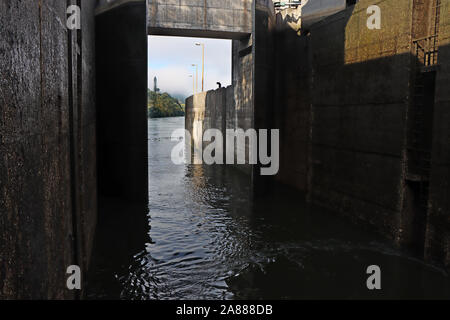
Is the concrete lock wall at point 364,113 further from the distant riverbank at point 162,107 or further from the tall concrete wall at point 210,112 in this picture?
the distant riverbank at point 162,107

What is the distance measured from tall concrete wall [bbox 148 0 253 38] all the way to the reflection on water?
748cm

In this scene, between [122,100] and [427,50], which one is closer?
[427,50]

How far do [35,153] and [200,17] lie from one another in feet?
47.4

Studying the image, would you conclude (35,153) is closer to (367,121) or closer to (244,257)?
(244,257)

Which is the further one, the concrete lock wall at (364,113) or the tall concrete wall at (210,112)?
the tall concrete wall at (210,112)

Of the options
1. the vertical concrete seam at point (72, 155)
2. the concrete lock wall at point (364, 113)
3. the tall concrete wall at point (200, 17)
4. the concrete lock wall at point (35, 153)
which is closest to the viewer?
the concrete lock wall at point (35, 153)

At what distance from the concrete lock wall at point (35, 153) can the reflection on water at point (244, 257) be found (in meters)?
2.74

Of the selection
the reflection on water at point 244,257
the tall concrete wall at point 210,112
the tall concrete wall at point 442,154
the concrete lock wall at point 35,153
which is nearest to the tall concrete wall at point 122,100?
the reflection on water at point 244,257

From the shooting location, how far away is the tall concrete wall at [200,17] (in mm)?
16562

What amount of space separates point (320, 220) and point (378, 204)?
94.4 inches

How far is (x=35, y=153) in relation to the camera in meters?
3.91

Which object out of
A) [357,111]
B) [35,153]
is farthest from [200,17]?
[35,153]

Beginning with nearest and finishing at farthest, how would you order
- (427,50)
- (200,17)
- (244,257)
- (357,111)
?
1. (427,50)
2. (244,257)
3. (357,111)
4. (200,17)

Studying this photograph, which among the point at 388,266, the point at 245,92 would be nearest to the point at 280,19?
the point at 245,92
